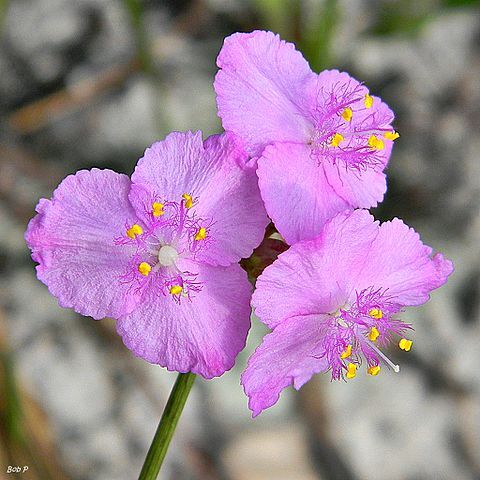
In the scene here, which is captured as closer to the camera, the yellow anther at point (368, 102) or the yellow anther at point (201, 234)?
the yellow anther at point (201, 234)

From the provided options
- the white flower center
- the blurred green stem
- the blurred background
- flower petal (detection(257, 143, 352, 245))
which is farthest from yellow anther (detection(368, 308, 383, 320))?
the blurred green stem

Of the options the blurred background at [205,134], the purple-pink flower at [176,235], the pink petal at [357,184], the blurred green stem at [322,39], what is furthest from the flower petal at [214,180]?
the blurred green stem at [322,39]

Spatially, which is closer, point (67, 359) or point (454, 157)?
point (67, 359)

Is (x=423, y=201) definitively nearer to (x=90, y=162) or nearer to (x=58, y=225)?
(x=90, y=162)

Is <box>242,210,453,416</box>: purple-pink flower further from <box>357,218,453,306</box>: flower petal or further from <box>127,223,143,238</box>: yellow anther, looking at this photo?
<box>127,223,143,238</box>: yellow anther

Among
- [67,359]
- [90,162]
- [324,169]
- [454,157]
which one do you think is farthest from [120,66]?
[324,169]

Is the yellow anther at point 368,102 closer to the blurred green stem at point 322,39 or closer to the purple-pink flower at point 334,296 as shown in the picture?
the purple-pink flower at point 334,296

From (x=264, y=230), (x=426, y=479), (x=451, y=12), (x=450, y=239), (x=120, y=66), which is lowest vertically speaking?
(x=426, y=479)
